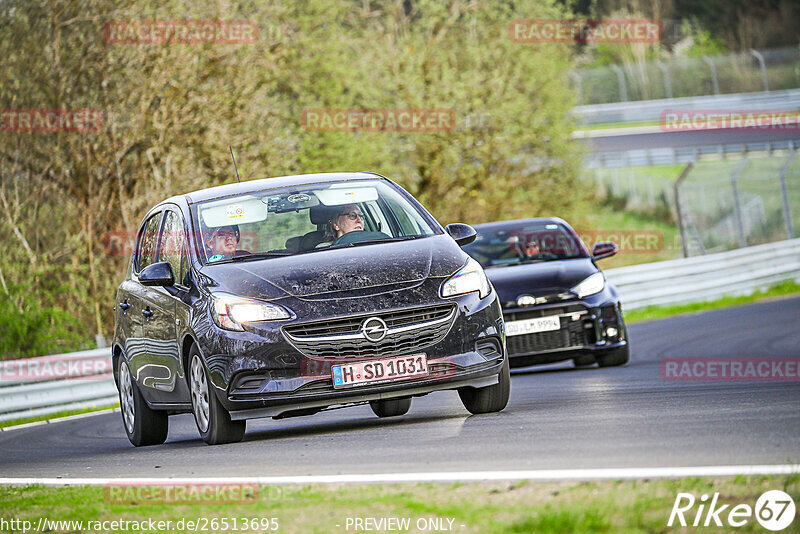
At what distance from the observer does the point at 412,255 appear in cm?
843

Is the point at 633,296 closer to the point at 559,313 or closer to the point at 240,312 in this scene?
the point at 559,313

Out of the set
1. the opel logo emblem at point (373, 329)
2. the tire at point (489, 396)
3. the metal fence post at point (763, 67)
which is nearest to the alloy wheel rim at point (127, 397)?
the tire at point (489, 396)

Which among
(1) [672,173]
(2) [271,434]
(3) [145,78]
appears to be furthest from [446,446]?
(1) [672,173]

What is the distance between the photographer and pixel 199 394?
8570 millimetres

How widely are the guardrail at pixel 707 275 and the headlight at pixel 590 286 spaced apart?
8.95 metres

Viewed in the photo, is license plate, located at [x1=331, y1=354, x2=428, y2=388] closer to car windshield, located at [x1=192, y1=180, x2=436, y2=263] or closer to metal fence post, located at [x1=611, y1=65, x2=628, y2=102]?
car windshield, located at [x1=192, y1=180, x2=436, y2=263]

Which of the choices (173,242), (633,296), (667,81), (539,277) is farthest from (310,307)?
(667,81)

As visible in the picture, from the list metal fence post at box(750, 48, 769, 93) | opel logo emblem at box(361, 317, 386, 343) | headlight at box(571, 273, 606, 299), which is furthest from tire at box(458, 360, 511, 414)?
metal fence post at box(750, 48, 769, 93)

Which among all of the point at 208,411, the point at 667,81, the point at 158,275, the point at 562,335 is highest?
the point at 158,275

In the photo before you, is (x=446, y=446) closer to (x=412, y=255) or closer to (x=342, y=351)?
Answer: (x=342, y=351)

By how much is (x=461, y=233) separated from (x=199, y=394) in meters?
2.06

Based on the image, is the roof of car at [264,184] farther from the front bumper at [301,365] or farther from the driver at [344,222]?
the front bumper at [301,365]

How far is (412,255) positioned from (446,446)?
5.12ft

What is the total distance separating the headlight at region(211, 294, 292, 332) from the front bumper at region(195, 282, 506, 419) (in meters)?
0.05
